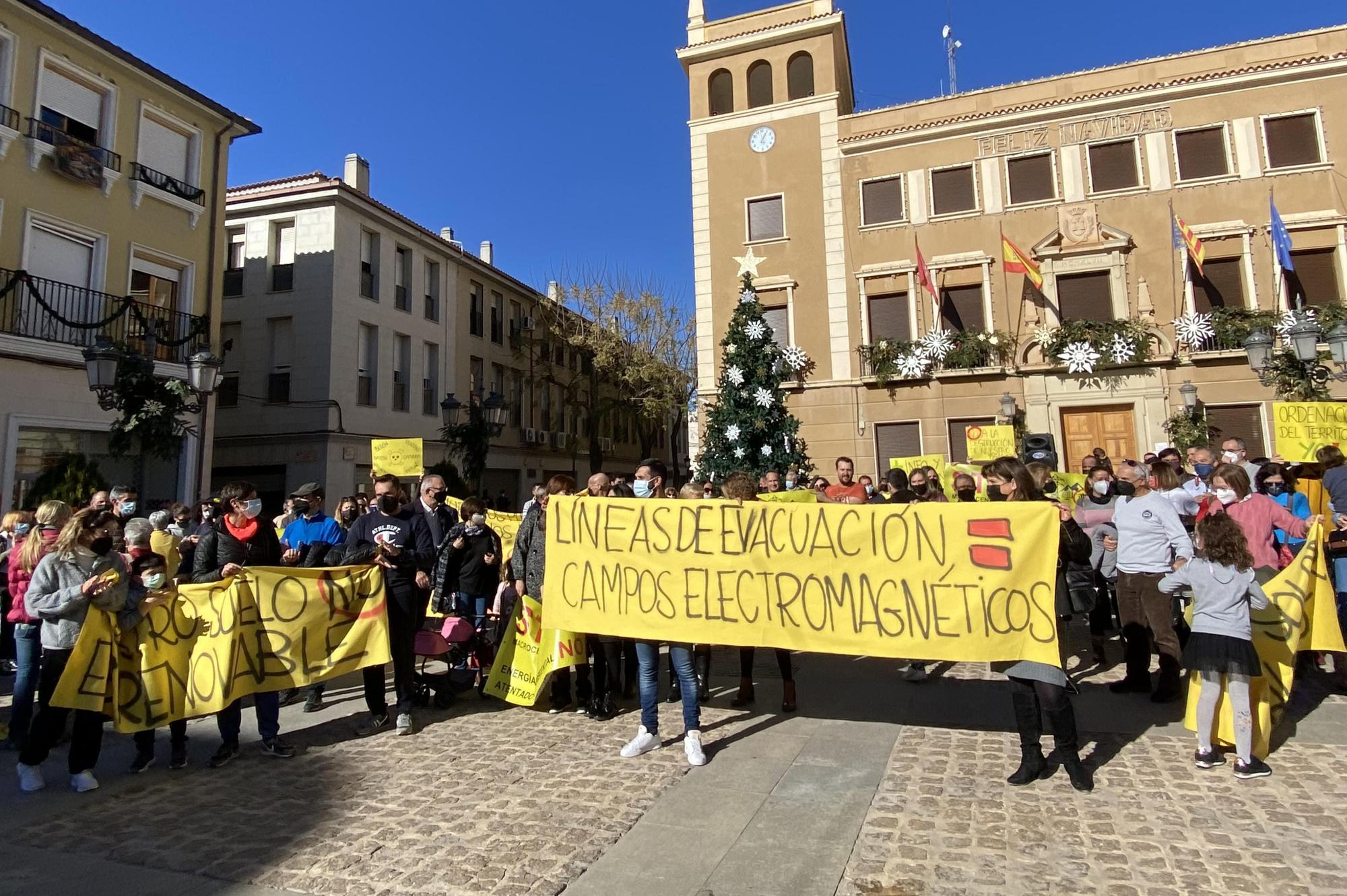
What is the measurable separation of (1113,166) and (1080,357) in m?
5.30

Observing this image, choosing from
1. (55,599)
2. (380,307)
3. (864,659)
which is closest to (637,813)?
(55,599)

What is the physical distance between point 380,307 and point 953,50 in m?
22.3

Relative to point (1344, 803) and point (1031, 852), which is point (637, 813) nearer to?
point (1031, 852)

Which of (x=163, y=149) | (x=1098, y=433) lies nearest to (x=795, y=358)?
(x=1098, y=433)

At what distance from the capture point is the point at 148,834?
4.20 m

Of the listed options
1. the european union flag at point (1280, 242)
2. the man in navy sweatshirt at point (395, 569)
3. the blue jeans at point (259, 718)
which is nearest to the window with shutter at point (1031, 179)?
the european union flag at point (1280, 242)

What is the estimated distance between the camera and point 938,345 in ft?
65.0

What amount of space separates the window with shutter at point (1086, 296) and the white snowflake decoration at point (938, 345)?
2926 millimetres

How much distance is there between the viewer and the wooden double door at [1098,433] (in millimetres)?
18672

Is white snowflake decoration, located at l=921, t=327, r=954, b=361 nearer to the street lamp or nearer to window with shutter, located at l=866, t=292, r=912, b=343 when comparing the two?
window with shutter, located at l=866, t=292, r=912, b=343

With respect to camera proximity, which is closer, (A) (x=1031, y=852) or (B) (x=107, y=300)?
(A) (x=1031, y=852)

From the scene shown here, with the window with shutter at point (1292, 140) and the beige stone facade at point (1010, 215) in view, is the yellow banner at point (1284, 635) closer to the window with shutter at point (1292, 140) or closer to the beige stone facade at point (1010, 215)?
the beige stone facade at point (1010, 215)

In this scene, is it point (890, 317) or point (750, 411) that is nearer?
point (750, 411)

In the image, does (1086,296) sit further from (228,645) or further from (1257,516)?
(228,645)
